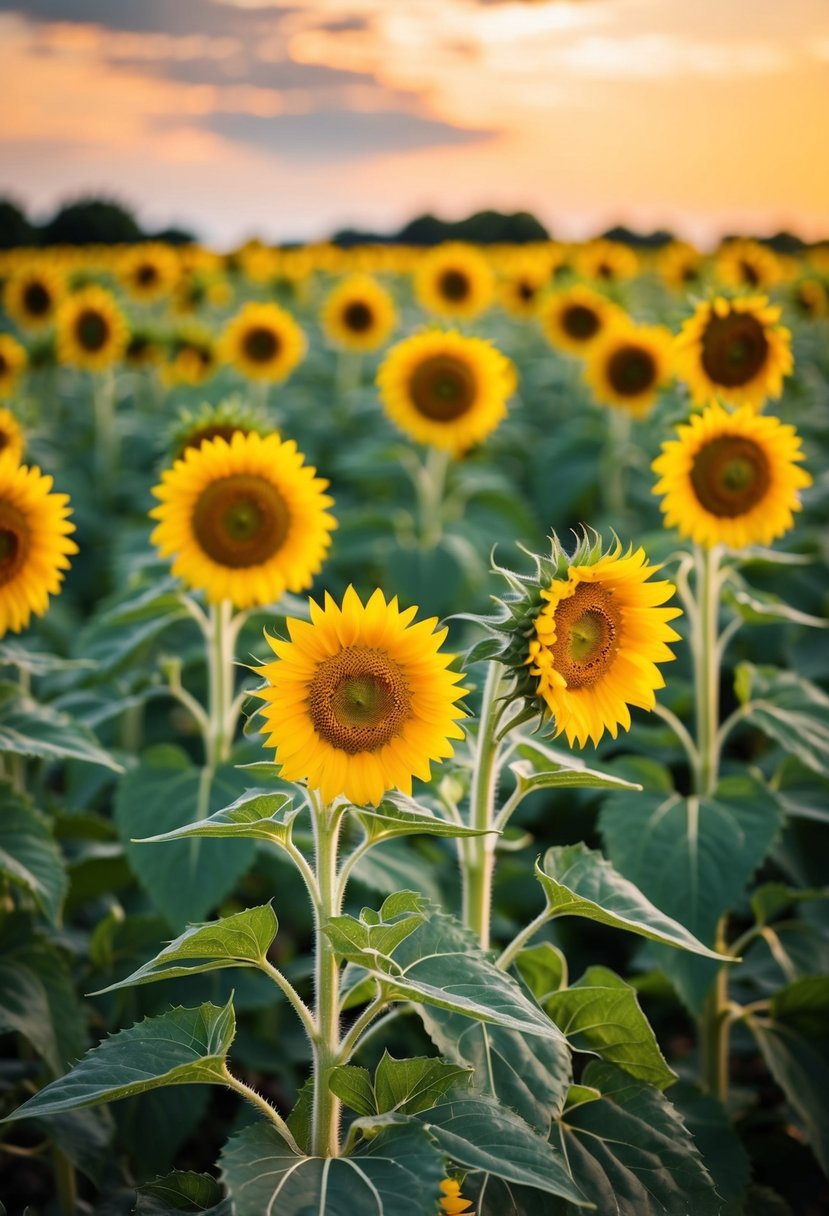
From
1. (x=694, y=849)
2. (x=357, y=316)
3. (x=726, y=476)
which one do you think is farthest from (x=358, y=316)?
(x=694, y=849)

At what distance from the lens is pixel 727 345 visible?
146 inches

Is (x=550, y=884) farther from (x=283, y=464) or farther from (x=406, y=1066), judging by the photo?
(x=283, y=464)

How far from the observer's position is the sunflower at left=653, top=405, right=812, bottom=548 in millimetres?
3086

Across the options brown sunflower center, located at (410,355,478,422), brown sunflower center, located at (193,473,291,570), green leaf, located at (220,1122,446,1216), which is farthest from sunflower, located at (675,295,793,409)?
green leaf, located at (220,1122,446,1216)

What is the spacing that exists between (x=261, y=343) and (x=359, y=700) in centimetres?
536

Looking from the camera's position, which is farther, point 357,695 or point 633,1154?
point 633,1154

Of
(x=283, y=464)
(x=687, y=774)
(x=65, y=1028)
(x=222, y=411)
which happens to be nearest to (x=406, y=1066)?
(x=65, y=1028)

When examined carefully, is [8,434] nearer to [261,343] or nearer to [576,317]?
[261,343]

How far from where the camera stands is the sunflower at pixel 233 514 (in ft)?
10.4

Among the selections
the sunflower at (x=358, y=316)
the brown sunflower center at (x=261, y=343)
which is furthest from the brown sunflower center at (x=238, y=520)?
the sunflower at (x=358, y=316)

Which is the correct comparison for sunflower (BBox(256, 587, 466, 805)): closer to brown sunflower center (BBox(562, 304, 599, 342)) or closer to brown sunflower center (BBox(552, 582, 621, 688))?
brown sunflower center (BBox(552, 582, 621, 688))

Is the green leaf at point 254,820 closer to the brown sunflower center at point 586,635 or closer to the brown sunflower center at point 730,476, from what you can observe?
the brown sunflower center at point 586,635

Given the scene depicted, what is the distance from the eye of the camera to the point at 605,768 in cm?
301

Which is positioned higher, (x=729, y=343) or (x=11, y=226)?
(x=11, y=226)
